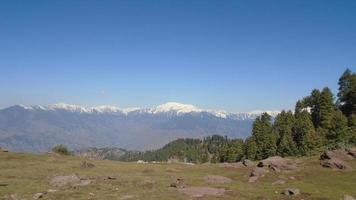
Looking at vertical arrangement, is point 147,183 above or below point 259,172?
below

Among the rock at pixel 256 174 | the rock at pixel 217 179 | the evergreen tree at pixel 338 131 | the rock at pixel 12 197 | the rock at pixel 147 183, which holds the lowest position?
the rock at pixel 12 197

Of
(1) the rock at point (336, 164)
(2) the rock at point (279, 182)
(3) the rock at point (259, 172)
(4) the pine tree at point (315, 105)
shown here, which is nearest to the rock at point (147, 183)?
(2) the rock at point (279, 182)

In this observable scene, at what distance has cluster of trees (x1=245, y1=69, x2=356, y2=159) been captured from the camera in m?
108

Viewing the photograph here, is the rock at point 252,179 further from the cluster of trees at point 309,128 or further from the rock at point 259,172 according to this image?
the cluster of trees at point 309,128

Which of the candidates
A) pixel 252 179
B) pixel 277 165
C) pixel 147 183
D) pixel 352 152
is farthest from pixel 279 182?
pixel 352 152

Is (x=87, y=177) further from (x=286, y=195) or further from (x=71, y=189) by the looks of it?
(x=286, y=195)

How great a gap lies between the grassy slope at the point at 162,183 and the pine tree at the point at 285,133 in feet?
160

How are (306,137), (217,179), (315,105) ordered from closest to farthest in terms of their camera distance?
1. (217,179)
2. (306,137)
3. (315,105)

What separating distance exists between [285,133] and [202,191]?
3143 inches

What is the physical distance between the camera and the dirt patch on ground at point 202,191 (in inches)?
1550

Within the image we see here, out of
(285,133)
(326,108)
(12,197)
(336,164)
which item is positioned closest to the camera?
(12,197)

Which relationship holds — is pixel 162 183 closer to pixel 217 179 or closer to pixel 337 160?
pixel 217 179

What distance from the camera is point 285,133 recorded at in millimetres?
115000

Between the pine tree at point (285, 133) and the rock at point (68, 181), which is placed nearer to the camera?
the rock at point (68, 181)
